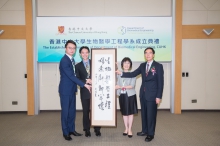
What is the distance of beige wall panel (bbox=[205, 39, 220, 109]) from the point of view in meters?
5.32

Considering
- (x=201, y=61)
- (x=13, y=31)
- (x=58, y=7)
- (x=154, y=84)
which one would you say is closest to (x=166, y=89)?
(x=201, y=61)

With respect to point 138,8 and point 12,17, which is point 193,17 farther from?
point 12,17

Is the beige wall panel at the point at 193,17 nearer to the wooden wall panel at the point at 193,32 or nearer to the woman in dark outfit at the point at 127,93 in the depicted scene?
the wooden wall panel at the point at 193,32

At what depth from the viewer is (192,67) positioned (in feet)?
17.5

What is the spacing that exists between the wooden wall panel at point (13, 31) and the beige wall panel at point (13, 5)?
0.44m

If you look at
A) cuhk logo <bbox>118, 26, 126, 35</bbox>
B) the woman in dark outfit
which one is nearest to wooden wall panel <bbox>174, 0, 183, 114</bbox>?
cuhk logo <bbox>118, 26, 126, 35</bbox>

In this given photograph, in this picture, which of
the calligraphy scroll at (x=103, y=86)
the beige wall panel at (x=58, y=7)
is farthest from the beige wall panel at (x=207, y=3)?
the calligraphy scroll at (x=103, y=86)

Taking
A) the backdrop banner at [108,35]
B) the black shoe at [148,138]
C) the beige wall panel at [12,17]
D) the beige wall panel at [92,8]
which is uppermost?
the beige wall panel at [92,8]

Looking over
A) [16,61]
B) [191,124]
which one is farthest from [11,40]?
[191,124]

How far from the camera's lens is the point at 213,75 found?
5.35 metres

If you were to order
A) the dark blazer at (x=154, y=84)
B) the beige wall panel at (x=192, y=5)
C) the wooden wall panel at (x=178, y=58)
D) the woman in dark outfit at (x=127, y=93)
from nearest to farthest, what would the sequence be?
1. the dark blazer at (x=154, y=84)
2. the woman in dark outfit at (x=127, y=93)
3. the wooden wall panel at (x=178, y=58)
4. the beige wall panel at (x=192, y=5)

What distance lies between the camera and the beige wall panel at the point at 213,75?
532 centimetres

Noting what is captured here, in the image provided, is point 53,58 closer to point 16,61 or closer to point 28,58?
point 28,58

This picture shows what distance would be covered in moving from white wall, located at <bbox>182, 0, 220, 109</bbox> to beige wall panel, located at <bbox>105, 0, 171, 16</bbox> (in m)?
0.55
